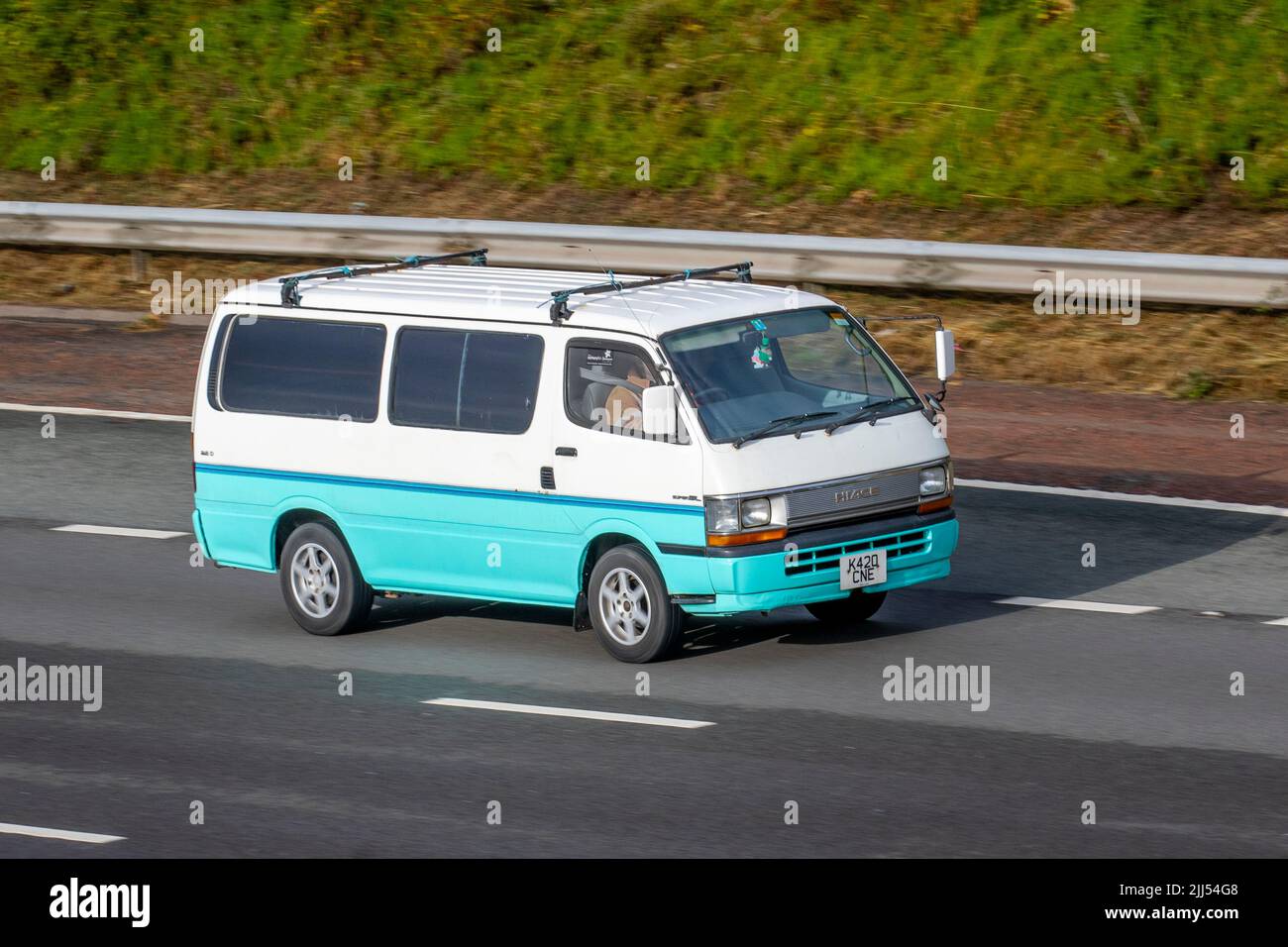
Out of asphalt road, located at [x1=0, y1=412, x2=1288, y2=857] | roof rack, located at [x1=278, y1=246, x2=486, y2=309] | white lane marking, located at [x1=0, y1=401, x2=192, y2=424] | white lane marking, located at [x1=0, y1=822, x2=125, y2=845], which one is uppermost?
roof rack, located at [x1=278, y1=246, x2=486, y2=309]

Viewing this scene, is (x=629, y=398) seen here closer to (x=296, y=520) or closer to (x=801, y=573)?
(x=801, y=573)

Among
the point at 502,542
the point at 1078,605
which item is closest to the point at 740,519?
the point at 502,542

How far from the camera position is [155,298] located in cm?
2278

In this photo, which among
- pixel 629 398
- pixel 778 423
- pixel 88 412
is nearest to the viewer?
pixel 778 423

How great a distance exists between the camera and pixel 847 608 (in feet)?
39.0

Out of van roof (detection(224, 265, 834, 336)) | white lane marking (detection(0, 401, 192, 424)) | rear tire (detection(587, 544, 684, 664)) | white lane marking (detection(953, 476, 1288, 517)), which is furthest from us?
white lane marking (detection(0, 401, 192, 424))

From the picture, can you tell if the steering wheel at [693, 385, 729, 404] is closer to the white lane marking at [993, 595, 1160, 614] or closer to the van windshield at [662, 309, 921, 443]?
the van windshield at [662, 309, 921, 443]

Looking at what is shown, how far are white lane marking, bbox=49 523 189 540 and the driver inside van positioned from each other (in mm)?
4673

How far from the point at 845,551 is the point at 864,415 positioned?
771 millimetres

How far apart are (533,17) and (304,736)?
18.6m

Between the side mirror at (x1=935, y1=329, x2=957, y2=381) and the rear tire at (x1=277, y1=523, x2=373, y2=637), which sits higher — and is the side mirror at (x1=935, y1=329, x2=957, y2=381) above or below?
above

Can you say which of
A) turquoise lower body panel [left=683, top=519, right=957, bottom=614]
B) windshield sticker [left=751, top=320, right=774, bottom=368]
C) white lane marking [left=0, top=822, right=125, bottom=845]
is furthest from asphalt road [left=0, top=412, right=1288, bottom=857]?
windshield sticker [left=751, top=320, right=774, bottom=368]

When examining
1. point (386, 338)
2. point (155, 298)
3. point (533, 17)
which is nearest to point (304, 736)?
point (386, 338)

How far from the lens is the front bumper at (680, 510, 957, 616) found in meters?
10.6
